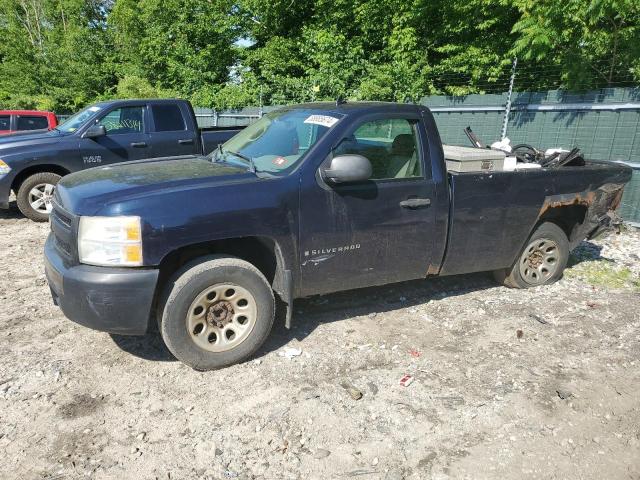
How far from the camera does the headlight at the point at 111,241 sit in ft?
10.1

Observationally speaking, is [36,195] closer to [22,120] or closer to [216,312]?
[22,120]

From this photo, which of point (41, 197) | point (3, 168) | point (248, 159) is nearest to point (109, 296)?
point (248, 159)

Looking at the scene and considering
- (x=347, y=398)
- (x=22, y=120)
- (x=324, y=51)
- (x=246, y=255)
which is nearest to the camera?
(x=347, y=398)

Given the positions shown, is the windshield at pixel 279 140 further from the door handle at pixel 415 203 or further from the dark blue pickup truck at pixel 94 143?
the dark blue pickup truck at pixel 94 143

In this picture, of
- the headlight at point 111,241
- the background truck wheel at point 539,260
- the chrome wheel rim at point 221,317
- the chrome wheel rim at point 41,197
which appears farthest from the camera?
the chrome wheel rim at point 41,197

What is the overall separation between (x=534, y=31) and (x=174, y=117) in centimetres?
669

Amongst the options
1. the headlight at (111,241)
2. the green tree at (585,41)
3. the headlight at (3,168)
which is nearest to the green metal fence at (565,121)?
the green tree at (585,41)

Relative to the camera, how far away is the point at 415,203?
398cm

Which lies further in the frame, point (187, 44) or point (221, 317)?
Result: point (187, 44)

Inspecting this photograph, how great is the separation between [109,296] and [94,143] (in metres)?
5.64

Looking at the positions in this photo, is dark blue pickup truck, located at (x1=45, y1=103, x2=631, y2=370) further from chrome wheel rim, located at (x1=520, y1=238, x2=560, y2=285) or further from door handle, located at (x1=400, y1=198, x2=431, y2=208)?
chrome wheel rim, located at (x1=520, y1=238, x2=560, y2=285)

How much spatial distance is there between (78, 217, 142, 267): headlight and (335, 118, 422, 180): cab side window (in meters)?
1.69

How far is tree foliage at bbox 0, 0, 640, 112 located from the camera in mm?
8844

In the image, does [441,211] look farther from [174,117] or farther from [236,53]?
[236,53]
